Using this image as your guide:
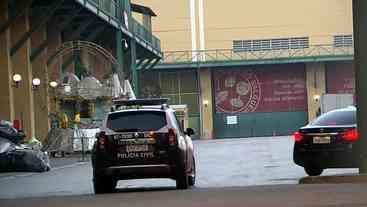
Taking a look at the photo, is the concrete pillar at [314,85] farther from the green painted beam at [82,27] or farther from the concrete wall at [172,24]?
the green painted beam at [82,27]

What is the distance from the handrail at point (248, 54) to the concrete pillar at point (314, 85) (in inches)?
44.4

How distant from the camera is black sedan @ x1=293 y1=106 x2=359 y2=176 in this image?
61.3ft

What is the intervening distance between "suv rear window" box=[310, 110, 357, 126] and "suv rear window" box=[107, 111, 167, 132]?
4.41 m

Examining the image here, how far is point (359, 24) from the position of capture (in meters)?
16.4

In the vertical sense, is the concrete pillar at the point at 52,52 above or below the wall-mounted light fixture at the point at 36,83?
above

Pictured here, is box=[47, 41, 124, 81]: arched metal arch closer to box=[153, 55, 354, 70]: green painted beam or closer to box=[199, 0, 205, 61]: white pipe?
box=[153, 55, 354, 70]: green painted beam

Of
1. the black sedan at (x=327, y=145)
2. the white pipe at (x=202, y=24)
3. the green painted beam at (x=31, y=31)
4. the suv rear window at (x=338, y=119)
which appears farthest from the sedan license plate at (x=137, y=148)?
the white pipe at (x=202, y=24)

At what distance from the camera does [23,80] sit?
128 feet

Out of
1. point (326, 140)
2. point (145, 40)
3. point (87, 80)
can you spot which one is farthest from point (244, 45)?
point (326, 140)

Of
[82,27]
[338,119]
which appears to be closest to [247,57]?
[82,27]

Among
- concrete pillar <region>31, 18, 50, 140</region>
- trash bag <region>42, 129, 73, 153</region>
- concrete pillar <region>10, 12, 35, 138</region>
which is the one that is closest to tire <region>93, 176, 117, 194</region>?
trash bag <region>42, 129, 73, 153</region>

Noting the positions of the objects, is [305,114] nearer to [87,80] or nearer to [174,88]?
[174,88]

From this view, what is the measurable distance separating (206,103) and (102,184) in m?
58.3

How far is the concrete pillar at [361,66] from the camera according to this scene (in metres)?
16.3
